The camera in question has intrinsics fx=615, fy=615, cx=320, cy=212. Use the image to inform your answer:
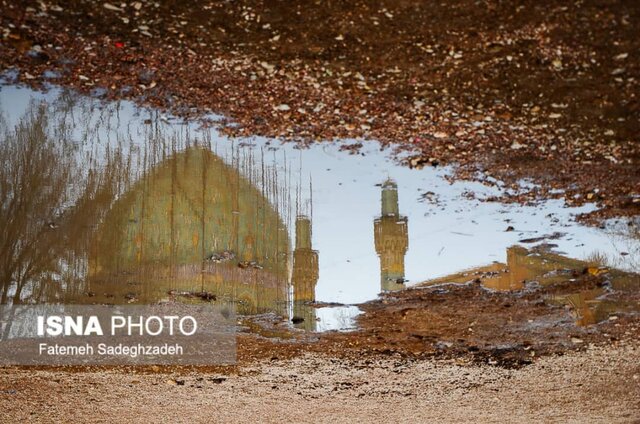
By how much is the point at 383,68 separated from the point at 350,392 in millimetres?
2270

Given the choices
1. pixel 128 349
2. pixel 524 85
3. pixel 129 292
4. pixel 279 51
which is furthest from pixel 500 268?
pixel 128 349

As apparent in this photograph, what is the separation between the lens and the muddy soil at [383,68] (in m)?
1.98

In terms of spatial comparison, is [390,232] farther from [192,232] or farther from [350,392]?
[350,392]

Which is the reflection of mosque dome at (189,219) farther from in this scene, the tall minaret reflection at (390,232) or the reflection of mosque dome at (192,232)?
the tall minaret reflection at (390,232)

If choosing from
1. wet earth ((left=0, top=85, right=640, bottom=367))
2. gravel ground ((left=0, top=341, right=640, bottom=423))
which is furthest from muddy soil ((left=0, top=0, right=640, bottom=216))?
gravel ground ((left=0, top=341, right=640, bottom=423))

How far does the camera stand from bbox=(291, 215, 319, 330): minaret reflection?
270 cm

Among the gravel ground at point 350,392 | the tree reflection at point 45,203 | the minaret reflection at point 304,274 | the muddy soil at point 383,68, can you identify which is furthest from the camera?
the gravel ground at point 350,392

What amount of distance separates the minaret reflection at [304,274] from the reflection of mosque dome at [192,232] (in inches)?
2.3

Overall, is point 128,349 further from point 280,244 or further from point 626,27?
point 626,27

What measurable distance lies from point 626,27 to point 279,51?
112 centimetres

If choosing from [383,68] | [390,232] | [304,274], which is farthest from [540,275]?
[383,68]

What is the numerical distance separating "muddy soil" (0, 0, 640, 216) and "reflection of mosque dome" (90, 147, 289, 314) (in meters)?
0.30

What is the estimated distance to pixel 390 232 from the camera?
2.64m

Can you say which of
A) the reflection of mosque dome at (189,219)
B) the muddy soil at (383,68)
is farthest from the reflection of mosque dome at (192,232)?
the muddy soil at (383,68)
